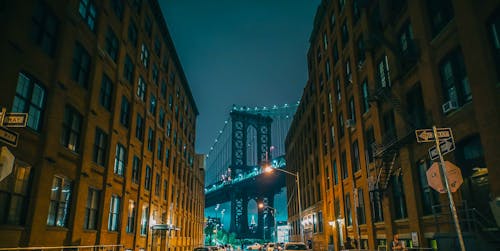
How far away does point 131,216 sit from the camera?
27031mm

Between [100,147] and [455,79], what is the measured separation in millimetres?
20011

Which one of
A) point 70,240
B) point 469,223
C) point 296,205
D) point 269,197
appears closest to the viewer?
point 469,223

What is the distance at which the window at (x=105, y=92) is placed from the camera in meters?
22.3

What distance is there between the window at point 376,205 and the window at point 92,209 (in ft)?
58.4

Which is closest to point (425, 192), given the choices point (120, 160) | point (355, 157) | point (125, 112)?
point (355, 157)

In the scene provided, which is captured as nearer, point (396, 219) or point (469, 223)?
point (469, 223)

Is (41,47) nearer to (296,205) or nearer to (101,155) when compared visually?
(101,155)

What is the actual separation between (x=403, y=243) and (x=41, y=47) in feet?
67.1

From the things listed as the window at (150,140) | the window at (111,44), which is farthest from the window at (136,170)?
the window at (111,44)

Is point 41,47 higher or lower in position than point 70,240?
higher

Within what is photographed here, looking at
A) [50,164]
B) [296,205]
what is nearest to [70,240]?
[50,164]

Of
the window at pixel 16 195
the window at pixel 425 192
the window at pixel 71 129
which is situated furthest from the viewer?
the window at pixel 71 129

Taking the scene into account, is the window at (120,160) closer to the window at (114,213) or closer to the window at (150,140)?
the window at (114,213)

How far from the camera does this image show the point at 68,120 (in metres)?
18.0
